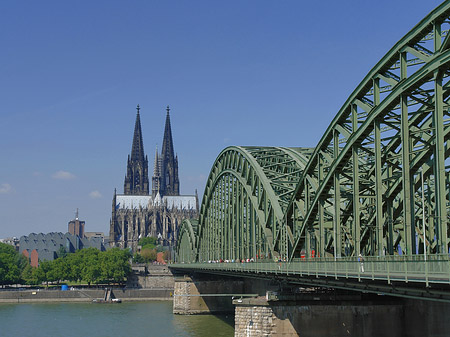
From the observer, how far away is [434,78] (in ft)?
104

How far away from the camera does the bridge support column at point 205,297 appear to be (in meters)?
97.4

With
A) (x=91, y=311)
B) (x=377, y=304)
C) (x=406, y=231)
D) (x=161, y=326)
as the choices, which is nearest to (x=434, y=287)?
(x=406, y=231)

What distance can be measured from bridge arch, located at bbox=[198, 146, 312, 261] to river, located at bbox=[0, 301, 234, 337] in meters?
8.85

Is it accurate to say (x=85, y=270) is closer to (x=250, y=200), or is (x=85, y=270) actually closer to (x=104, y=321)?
(x=104, y=321)

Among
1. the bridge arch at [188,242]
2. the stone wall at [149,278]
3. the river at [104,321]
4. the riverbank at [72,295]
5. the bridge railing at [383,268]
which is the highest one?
the bridge arch at [188,242]

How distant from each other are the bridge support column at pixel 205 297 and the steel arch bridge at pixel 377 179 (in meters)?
21.6

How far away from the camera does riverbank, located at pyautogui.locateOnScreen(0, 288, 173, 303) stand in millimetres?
125188

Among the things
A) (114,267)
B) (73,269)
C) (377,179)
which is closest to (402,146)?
(377,179)

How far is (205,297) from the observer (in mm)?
100188

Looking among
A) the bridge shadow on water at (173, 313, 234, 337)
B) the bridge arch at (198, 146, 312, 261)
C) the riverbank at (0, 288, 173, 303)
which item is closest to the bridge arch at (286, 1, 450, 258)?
the bridge arch at (198, 146, 312, 261)

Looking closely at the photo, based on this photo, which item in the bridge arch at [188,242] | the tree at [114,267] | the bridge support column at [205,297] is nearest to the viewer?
the bridge support column at [205,297]

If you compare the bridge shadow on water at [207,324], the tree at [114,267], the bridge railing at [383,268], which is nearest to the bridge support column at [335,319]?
the bridge railing at [383,268]

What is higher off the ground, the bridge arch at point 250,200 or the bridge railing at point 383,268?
the bridge arch at point 250,200

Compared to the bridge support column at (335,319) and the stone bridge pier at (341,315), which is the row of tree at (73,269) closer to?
the stone bridge pier at (341,315)
